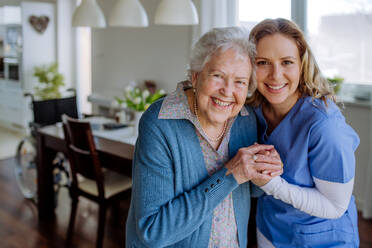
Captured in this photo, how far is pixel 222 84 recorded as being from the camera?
3.80 ft

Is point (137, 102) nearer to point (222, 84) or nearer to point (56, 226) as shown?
point (56, 226)

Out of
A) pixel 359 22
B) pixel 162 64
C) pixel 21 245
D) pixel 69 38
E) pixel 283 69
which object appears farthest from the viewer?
pixel 69 38

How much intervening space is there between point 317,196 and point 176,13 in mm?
1783

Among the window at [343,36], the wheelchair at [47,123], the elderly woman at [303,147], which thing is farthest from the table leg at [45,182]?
the window at [343,36]

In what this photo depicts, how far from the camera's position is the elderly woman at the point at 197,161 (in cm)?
113

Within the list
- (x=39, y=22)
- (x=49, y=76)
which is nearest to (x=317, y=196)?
(x=49, y=76)

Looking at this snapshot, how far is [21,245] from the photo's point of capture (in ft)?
8.87

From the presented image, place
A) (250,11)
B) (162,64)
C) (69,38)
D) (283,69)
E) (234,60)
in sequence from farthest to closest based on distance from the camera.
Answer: (69,38), (162,64), (250,11), (283,69), (234,60)

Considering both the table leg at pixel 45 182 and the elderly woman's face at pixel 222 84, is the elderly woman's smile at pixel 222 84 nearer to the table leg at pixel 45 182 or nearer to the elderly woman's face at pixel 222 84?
the elderly woman's face at pixel 222 84

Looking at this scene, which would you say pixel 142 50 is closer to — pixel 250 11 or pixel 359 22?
pixel 250 11

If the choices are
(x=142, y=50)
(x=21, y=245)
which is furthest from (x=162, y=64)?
(x=21, y=245)

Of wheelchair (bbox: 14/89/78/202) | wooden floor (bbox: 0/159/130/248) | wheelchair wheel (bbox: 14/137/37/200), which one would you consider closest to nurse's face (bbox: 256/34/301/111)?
wooden floor (bbox: 0/159/130/248)

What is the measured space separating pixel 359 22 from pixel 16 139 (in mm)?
5317

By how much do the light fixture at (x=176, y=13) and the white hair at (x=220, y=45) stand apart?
56.3 inches
